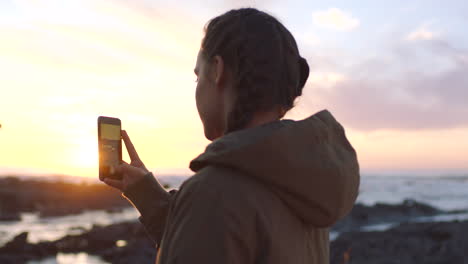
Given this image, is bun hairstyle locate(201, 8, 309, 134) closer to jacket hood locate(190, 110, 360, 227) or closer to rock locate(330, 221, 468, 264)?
jacket hood locate(190, 110, 360, 227)

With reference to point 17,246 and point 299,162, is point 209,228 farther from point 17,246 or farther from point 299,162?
point 17,246

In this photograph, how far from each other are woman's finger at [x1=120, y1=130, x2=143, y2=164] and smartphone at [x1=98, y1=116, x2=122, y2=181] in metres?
0.03

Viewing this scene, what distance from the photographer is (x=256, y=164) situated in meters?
1.59

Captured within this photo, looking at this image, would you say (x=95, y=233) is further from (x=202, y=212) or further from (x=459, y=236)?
(x=202, y=212)

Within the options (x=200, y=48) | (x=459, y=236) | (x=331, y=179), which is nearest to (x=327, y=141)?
(x=331, y=179)

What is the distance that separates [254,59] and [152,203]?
37.6 inches

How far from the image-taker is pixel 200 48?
1977mm

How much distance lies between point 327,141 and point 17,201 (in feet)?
124

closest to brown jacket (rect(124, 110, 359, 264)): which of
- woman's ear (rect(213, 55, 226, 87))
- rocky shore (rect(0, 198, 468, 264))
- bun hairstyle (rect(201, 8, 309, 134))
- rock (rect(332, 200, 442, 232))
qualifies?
bun hairstyle (rect(201, 8, 309, 134))

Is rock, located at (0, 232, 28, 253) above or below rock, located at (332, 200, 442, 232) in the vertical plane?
above

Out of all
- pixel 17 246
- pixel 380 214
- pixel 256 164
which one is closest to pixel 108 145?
pixel 256 164

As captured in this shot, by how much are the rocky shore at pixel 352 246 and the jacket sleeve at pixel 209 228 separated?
12.5 m

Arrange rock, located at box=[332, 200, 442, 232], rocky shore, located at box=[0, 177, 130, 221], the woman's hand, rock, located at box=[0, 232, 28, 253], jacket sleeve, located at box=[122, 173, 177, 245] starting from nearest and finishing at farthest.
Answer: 1. jacket sleeve, located at box=[122, 173, 177, 245]
2. the woman's hand
3. rock, located at box=[0, 232, 28, 253]
4. rock, located at box=[332, 200, 442, 232]
5. rocky shore, located at box=[0, 177, 130, 221]

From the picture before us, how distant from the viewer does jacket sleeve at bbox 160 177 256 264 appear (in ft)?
4.90
